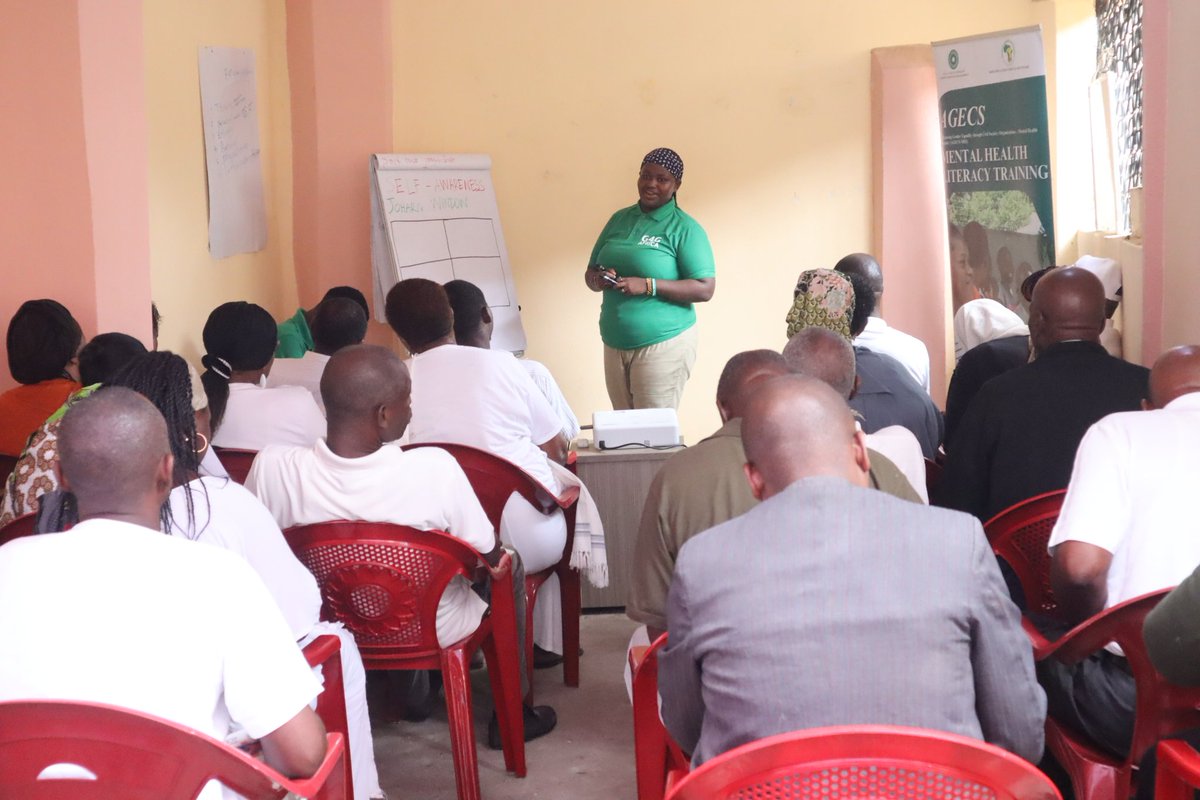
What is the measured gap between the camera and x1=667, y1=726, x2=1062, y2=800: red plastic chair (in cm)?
143

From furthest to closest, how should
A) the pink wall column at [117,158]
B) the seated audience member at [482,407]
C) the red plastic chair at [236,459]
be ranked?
the pink wall column at [117,158]
the seated audience member at [482,407]
the red plastic chair at [236,459]

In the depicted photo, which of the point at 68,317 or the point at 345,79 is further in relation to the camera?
the point at 345,79

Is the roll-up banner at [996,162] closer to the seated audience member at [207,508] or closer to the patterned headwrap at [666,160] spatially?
the patterned headwrap at [666,160]

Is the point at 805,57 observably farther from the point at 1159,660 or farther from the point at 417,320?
the point at 1159,660

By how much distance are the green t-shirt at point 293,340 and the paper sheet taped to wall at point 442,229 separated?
0.61m

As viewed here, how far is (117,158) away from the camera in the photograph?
3.94m

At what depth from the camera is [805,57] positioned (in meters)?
6.73

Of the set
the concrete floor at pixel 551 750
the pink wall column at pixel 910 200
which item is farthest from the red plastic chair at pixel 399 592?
the pink wall column at pixel 910 200

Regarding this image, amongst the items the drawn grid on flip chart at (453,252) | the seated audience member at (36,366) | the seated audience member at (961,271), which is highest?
the drawn grid on flip chart at (453,252)

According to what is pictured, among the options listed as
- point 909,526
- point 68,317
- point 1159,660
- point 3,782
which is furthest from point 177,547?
point 68,317

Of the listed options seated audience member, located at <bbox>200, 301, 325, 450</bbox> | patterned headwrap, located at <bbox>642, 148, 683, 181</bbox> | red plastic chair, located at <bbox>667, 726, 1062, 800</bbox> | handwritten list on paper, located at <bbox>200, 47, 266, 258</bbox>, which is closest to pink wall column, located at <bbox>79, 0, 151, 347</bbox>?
seated audience member, located at <bbox>200, 301, 325, 450</bbox>

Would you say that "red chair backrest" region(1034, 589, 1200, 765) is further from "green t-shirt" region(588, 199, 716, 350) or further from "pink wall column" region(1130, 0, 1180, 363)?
"green t-shirt" region(588, 199, 716, 350)

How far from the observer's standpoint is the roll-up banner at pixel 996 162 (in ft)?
17.8

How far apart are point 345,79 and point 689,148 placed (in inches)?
72.7
